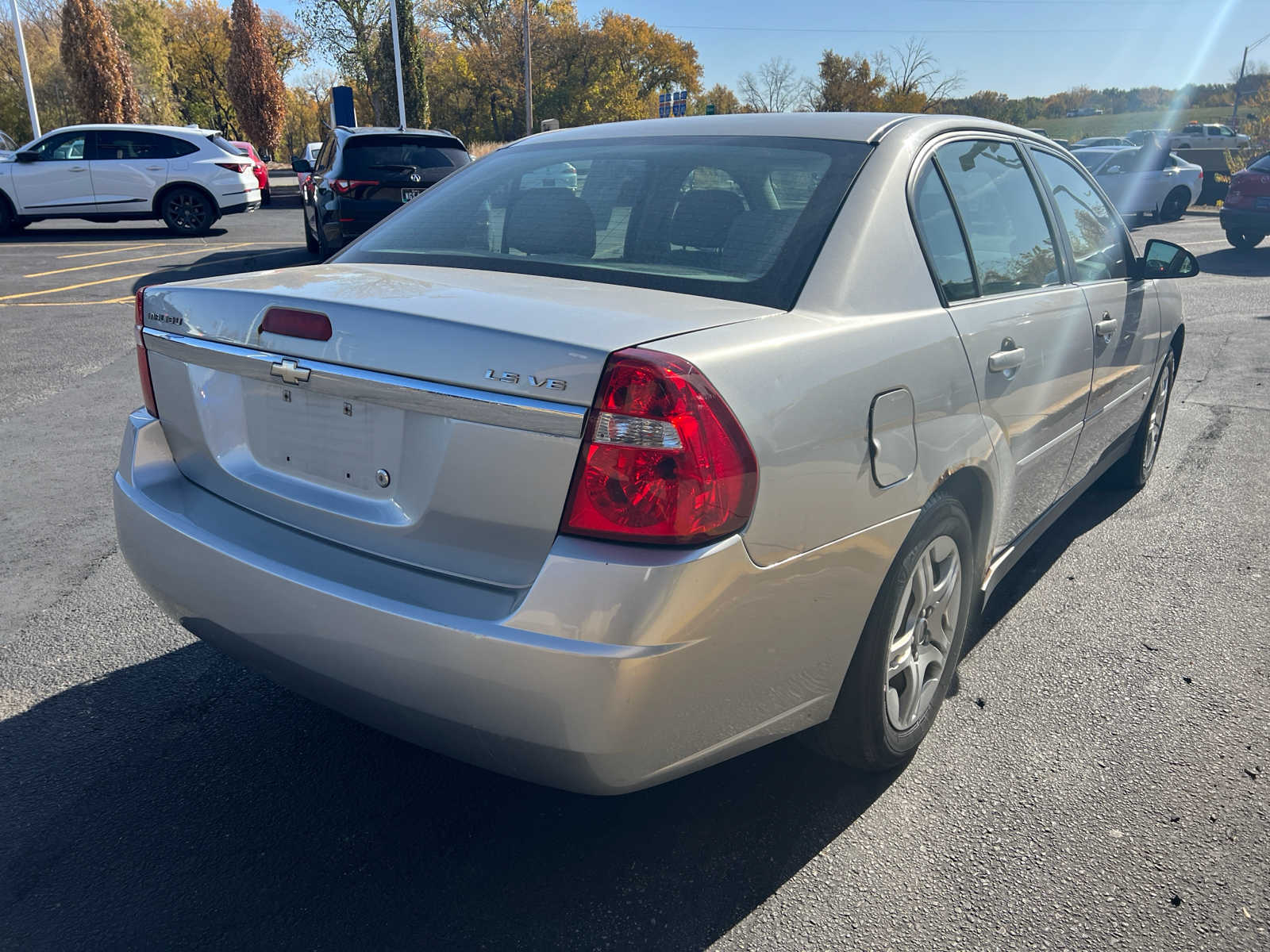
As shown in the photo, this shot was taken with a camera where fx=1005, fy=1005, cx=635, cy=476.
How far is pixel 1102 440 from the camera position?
12.8 ft

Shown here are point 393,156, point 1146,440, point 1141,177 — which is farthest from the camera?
point 1141,177

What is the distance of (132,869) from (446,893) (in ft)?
2.30

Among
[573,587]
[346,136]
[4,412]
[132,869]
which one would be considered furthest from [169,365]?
[346,136]

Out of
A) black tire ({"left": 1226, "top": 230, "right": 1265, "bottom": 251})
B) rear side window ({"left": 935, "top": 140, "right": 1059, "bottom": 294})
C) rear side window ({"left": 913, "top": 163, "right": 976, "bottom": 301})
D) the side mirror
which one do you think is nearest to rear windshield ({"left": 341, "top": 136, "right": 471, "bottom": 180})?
the side mirror

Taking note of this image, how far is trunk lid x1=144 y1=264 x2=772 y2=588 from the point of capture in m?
1.83

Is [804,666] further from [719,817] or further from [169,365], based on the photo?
[169,365]

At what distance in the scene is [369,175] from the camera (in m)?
11.5

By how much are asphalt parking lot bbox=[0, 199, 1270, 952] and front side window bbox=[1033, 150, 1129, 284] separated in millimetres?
1223

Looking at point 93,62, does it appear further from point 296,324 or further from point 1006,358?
point 1006,358

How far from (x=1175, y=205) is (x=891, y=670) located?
78.7 feet

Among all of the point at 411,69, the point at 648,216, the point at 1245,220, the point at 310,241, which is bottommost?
the point at 310,241

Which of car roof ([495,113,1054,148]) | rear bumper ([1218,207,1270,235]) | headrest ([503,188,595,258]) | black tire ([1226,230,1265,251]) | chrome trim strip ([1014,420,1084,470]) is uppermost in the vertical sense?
car roof ([495,113,1054,148])

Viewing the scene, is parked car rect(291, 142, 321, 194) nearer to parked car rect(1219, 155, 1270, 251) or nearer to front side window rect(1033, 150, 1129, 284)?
front side window rect(1033, 150, 1129, 284)

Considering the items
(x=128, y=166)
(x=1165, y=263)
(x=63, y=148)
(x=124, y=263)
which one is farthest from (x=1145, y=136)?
(x=1165, y=263)
